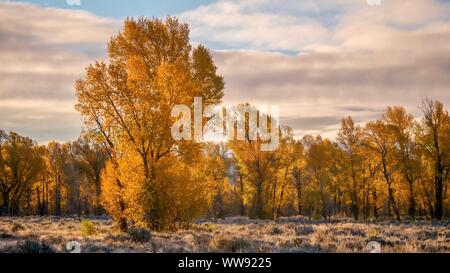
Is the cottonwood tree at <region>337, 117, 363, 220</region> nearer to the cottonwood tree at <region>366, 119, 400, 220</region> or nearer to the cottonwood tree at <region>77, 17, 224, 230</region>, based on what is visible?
the cottonwood tree at <region>366, 119, 400, 220</region>

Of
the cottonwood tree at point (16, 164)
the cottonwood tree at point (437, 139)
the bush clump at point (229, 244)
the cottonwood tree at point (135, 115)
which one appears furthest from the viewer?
the cottonwood tree at point (16, 164)

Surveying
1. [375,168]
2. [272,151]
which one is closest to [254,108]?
[272,151]

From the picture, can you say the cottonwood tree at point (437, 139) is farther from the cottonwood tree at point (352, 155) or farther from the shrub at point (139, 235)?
the shrub at point (139, 235)

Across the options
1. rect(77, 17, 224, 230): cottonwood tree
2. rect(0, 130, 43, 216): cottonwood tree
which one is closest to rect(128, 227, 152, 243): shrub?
rect(77, 17, 224, 230): cottonwood tree

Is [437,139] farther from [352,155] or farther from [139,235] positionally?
[139,235]

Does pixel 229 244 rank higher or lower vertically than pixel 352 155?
lower

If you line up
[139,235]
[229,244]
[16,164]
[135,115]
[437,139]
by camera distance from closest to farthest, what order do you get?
[229,244], [139,235], [135,115], [437,139], [16,164]

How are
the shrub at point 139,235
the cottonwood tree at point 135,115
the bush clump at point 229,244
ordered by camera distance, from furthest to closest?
the cottonwood tree at point 135,115 → the shrub at point 139,235 → the bush clump at point 229,244

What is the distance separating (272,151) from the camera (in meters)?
39.8

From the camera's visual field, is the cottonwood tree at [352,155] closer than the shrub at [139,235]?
No

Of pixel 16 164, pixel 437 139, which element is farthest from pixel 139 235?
pixel 16 164

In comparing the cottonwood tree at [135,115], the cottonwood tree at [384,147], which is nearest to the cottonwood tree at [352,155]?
the cottonwood tree at [384,147]
